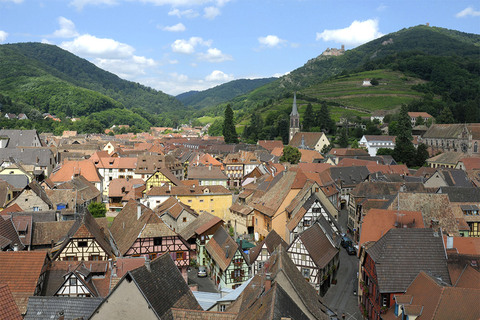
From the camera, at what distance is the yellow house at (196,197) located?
200 feet

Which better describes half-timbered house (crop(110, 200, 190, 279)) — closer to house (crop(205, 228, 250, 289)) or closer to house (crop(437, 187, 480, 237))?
house (crop(205, 228, 250, 289))

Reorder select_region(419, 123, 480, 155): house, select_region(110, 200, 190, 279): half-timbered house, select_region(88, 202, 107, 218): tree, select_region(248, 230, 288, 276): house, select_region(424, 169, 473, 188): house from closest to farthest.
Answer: select_region(110, 200, 190, 279): half-timbered house < select_region(248, 230, 288, 276): house < select_region(88, 202, 107, 218): tree < select_region(424, 169, 473, 188): house < select_region(419, 123, 480, 155): house

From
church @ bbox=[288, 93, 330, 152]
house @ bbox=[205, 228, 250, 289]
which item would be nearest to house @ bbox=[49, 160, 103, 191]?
house @ bbox=[205, 228, 250, 289]

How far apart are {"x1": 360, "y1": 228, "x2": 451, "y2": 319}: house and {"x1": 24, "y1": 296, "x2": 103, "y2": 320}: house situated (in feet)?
57.7

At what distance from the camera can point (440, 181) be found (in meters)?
62.8

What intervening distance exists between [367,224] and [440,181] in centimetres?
3254

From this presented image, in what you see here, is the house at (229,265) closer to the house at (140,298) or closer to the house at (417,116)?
the house at (140,298)

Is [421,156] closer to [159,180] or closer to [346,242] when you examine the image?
[346,242]

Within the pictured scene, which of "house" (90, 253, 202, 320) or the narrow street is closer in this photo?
"house" (90, 253, 202, 320)

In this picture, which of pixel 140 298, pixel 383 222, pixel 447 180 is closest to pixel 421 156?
pixel 447 180

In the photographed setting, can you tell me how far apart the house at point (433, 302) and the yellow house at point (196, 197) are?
37.5 m

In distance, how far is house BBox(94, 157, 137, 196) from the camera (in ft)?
276

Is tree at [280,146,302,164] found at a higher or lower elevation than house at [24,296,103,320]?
lower

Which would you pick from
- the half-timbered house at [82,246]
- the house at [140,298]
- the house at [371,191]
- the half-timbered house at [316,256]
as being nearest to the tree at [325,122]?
the house at [371,191]
